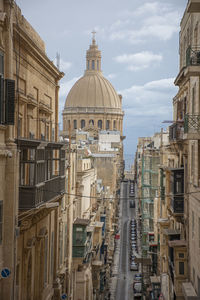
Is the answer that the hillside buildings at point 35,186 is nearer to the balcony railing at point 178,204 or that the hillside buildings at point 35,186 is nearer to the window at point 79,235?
the window at point 79,235

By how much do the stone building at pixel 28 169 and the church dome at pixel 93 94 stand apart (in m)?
71.4

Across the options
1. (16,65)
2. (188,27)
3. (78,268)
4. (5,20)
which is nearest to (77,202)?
(78,268)

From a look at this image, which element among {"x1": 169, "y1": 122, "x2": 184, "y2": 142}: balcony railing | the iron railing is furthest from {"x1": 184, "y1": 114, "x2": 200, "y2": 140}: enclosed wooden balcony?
{"x1": 169, "y1": 122, "x2": 184, "y2": 142}: balcony railing

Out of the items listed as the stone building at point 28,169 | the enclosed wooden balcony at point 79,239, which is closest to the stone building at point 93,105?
the enclosed wooden balcony at point 79,239

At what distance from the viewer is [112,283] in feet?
144

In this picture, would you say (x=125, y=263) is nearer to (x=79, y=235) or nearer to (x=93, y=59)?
(x=79, y=235)

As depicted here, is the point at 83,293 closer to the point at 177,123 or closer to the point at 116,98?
the point at 177,123

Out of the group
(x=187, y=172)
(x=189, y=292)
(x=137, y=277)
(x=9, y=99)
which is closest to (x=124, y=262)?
(x=137, y=277)

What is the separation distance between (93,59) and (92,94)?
12.0m

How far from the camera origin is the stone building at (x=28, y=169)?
12.3m

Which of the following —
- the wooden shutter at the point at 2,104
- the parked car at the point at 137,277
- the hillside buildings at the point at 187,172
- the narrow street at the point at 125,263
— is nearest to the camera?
the wooden shutter at the point at 2,104

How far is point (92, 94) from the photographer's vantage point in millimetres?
94188

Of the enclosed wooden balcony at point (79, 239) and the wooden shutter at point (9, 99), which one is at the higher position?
the wooden shutter at point (9, 99)

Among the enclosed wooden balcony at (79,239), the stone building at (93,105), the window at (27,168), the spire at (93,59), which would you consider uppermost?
the spire at (93,59)
